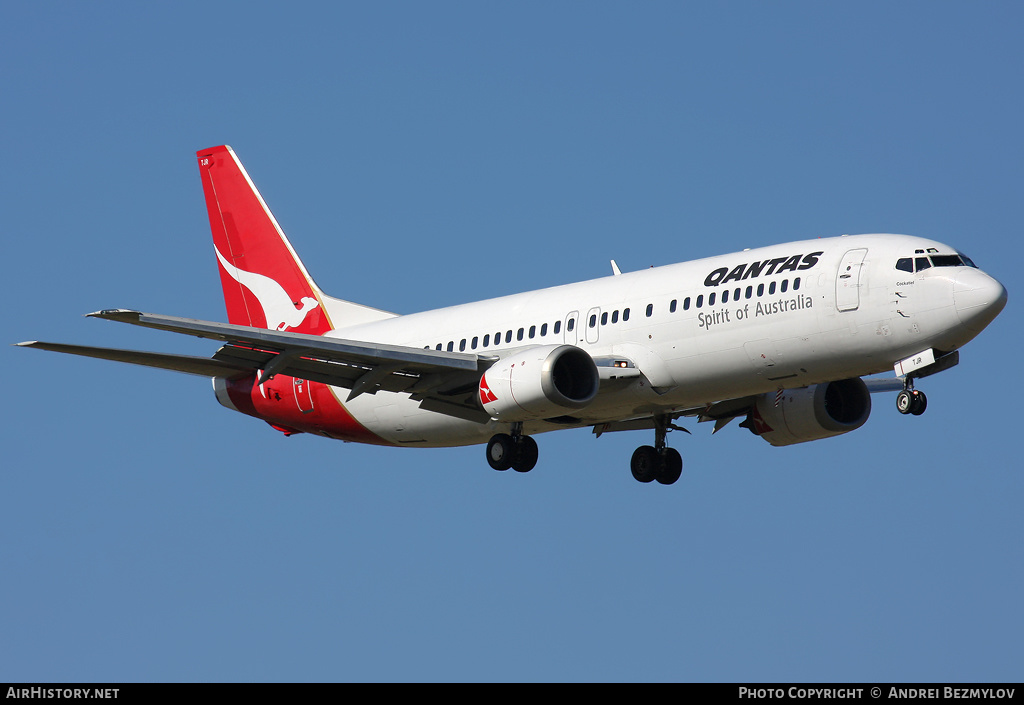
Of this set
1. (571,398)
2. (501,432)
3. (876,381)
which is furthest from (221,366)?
(876,381)

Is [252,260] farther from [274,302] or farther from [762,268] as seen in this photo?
[762,268]

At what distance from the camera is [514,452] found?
1457 inches

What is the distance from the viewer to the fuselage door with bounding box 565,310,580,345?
36.6 meters

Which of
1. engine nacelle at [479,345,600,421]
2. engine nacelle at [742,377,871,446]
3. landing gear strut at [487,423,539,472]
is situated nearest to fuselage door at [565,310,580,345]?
engine nacelle at [479,345,600,421]

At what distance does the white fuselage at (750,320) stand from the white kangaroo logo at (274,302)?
26.6 feet

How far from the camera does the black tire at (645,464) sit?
40031 millimetres

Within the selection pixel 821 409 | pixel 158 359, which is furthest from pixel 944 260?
pixel 158 359

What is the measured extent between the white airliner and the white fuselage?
40mm

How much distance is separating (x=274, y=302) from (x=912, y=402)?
20808mm

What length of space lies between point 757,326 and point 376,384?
946 cm

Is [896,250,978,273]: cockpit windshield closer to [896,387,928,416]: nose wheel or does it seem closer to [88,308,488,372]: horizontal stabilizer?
[896,387,928,416]: nose wheel

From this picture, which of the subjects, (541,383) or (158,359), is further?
(158,359)

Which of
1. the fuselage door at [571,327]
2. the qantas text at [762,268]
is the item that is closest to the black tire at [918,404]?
the qantas text at [762,268]

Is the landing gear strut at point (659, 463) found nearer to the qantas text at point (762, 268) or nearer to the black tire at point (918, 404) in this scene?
the qantas text at point (762, 268)
